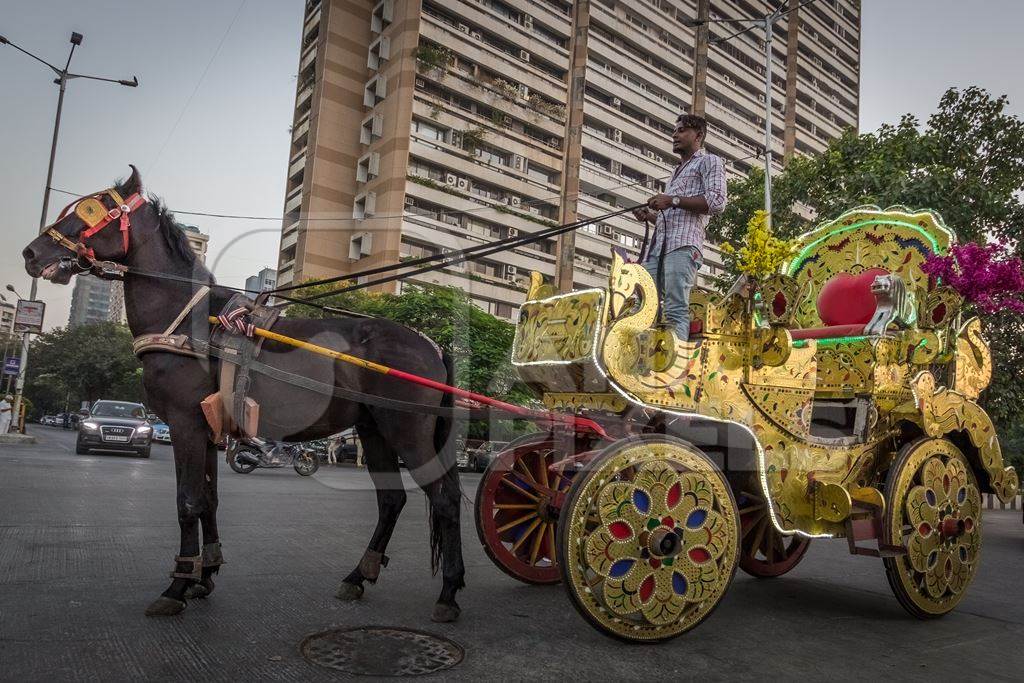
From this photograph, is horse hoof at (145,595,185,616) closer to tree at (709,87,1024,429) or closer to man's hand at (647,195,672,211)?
man's hand at (647,195,672,211)

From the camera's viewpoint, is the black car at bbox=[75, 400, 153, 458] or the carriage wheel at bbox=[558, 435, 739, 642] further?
the black car at bbox=[75, 400, 153, 458]

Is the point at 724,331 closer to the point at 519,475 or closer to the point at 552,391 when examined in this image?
the point at 552,391

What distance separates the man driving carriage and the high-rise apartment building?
105 ft

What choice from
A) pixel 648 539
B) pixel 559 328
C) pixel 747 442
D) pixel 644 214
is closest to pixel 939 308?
pixel 747 442

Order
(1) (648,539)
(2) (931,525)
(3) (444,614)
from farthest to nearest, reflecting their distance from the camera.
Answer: (2) (931,525), (3) (444,614), (1) (648,539)

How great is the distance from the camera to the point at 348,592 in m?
4.46

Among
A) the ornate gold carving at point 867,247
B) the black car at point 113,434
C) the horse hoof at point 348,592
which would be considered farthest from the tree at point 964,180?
the black car at point 113,434

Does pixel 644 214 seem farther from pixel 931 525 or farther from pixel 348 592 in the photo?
pixel 348 592

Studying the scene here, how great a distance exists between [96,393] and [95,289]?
435 feet

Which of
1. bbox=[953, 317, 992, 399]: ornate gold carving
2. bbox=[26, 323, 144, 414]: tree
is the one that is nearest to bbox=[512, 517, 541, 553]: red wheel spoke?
bbox=[953, 317, 992, 399]: ornate gold carving

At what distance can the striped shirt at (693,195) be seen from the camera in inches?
179

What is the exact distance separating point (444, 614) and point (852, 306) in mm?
4115

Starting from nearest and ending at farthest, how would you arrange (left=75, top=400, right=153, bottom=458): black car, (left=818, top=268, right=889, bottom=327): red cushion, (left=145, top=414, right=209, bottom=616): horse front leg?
(left=145, top=414, right=209, bottom=616): horse front leg, (left=818, top=268, right=889, bottom=327): red cushion, (left=75, top=400, right=153, bottom=458): black car

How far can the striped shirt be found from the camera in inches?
179
